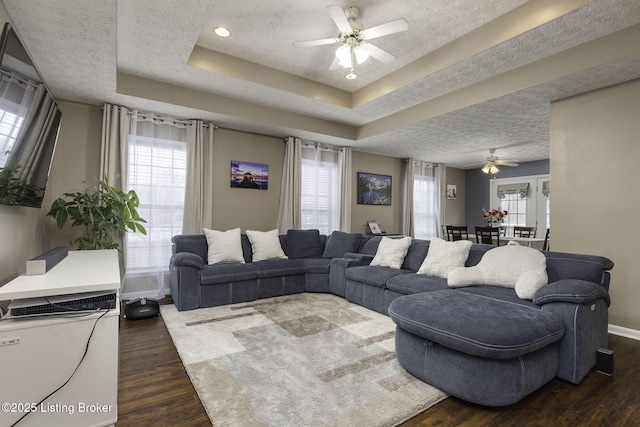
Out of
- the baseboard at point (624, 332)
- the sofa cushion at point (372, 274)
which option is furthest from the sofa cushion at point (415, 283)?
the baseboard at point (624, 332)

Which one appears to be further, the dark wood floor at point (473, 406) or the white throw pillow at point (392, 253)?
the white throw pillow at point (392, 253)

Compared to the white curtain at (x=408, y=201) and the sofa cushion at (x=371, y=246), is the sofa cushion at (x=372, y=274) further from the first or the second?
the white curtain at (x=408, y=201)

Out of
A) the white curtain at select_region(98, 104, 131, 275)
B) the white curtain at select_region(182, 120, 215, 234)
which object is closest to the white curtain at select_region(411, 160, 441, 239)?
the white curtain at select_region(182, 120, 215, 234)

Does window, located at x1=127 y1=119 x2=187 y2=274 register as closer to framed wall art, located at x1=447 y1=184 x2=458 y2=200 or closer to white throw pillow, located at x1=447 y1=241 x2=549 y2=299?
white throw pillow, located at x1=447 y1=241 x2=549 y2=299

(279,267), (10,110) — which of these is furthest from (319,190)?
(10,110)

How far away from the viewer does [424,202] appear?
752 centimetres

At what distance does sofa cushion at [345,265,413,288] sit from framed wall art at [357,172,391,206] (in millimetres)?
2659

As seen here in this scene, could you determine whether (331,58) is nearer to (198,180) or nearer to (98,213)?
(198,180)

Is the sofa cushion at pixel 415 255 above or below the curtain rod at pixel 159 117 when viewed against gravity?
below

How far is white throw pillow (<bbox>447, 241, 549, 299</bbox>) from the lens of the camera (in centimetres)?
241

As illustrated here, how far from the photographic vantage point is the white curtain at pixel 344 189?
19.6ft

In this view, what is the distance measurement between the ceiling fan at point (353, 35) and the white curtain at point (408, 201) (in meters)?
4.42

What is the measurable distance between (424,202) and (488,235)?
2874mm

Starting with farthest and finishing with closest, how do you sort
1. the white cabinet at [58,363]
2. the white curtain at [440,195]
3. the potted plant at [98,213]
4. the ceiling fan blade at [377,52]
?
the white curtain at [440,195] → the potted plant at [98,213] → the ceiling fan blade at [377,52] → the white cabinet at [58,363]
